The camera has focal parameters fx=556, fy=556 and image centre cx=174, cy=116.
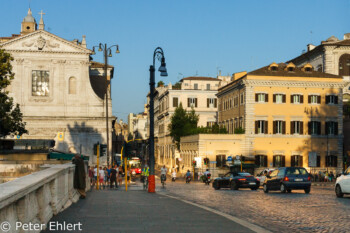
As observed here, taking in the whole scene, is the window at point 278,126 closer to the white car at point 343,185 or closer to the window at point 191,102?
the window at point 191,102

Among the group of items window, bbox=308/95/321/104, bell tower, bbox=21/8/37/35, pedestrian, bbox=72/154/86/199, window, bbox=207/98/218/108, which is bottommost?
pedestrian, bbox=72/154/86/199

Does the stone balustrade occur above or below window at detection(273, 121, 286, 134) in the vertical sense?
below

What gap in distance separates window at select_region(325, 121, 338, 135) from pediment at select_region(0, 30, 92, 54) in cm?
3502

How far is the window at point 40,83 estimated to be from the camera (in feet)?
247

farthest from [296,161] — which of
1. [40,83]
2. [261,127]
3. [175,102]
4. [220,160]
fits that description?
[175,102]

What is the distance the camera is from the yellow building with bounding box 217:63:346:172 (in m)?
66.9

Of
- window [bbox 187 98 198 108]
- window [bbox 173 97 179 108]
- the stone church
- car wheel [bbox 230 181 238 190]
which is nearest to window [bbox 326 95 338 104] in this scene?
the stone church

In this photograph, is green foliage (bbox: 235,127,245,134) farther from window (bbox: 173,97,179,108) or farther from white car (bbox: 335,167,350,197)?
white car (bbox: 335,167,350,197)

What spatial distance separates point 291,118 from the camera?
67.5 m

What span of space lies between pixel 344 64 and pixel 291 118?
19.4 metres

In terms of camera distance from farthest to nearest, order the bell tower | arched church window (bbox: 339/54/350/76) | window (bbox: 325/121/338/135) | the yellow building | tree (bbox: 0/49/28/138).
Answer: the bell tower, arched church window (bbox: 339/54/350/76), window (bbox: 325/121/338/135), the yellow building, tree (bbox: 0/49/28/138)

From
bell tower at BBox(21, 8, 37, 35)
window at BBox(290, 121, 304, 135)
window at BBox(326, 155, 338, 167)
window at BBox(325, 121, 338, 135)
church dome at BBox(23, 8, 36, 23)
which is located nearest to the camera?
window at BBox(290, 121, 304, 135)

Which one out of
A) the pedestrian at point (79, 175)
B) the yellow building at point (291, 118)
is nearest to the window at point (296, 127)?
the yellow building at point (291, 118)

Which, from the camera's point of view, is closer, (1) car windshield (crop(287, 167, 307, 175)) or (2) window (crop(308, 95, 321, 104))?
(1) car windshield (crop(287, 167, 307, 175))
